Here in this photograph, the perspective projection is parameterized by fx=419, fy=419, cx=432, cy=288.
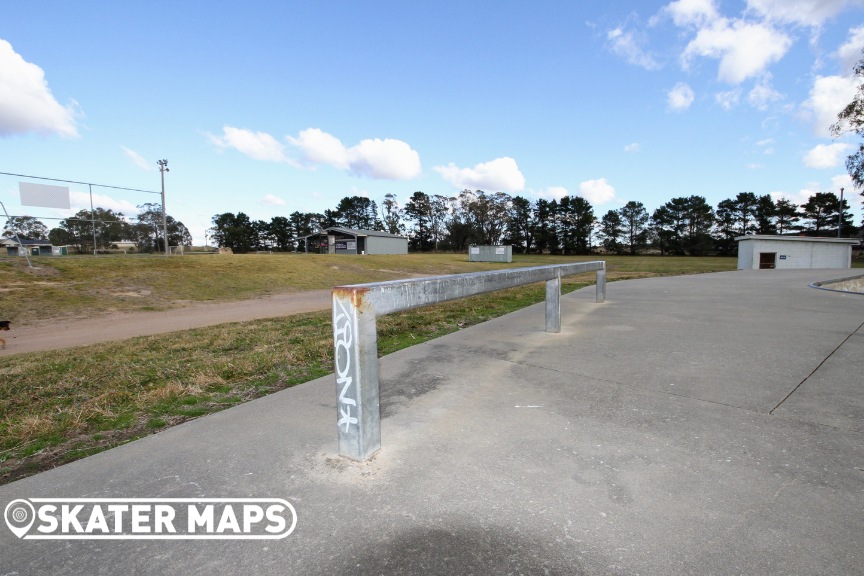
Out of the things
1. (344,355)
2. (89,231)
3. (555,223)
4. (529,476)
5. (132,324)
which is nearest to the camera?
(529,476)

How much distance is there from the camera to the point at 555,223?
9306 centimetres

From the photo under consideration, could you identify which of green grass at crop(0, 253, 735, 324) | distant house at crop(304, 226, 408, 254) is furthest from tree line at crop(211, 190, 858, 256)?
green grass at crop(0, 253, 735, 324)

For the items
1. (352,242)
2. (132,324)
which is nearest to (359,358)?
(132,324)

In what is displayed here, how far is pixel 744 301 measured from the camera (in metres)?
9.72

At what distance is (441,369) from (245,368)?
2.15 meters

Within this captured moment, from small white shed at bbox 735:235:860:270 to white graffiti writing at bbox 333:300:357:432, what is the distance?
36.4 metres

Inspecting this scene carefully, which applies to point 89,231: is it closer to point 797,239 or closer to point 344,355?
point 344,355

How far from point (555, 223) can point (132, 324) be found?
91.2 meters

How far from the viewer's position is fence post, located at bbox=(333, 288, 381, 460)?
2.38 meters

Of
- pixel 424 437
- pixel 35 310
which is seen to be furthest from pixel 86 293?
pixel 424 437

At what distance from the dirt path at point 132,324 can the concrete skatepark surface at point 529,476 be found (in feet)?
23.0

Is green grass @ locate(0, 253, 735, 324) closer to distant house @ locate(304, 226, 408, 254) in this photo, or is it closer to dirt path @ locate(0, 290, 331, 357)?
dirt path @ locate(0, 290, 331, 357)

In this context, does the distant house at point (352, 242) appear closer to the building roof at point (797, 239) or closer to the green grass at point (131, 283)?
the green grass at point (131, 283)

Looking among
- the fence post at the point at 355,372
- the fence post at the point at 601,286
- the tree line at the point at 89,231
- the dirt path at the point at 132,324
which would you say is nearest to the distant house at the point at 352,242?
the tree line at the point at 89,231
